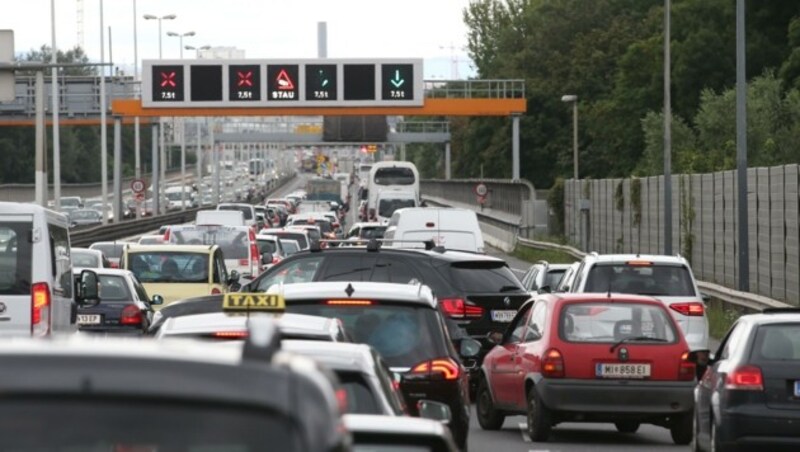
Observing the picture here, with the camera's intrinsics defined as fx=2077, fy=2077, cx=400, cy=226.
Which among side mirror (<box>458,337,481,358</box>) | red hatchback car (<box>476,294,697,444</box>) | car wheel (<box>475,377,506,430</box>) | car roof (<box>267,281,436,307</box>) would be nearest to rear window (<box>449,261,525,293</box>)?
car wheel (<box>475,377,506,430</box>)

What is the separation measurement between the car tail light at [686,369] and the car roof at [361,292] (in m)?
4.72

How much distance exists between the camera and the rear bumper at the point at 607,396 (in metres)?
18.0

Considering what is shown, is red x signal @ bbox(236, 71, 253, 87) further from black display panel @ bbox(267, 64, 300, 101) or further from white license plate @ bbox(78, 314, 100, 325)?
white license plate @ bbox(78, 314, 100, 325)

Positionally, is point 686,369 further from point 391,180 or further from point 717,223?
point 391,180

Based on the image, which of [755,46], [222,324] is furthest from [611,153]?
[222,324]

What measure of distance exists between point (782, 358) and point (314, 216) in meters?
61.6

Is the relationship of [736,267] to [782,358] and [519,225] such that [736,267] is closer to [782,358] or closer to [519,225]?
[782,358]

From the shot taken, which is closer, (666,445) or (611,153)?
(666,445)

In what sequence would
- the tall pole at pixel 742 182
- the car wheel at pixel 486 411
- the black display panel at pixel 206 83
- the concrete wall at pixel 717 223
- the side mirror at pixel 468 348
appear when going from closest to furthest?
the side mirror at pixel 468 348 < the car wheel at pixel 486 411 < the tall pole at pixel 742 182 < the concrete wall at pixel 717 223 < the black display panel at pixel 206 83

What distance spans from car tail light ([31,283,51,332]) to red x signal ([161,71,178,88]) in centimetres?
5660

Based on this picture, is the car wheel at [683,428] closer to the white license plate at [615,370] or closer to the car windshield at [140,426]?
the white license plate at [615,370]

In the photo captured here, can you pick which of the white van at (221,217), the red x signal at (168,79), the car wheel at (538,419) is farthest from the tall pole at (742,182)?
the red x signal at (168,79)

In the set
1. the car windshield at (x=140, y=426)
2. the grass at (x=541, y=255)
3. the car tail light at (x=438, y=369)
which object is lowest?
the grass at (x=541, y=255)

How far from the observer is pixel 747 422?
1523cm
